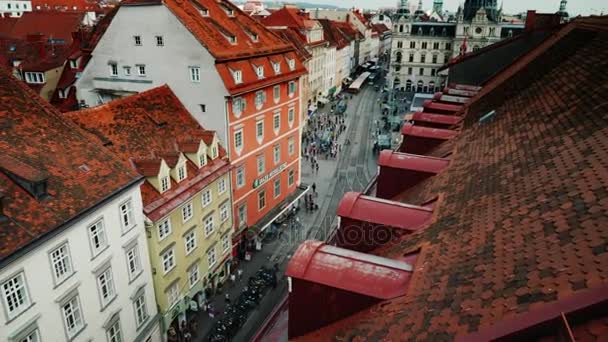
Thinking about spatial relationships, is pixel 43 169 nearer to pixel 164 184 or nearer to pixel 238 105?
pixel 164 184

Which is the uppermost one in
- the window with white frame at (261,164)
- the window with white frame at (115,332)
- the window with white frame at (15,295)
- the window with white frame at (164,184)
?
the window with white frame at (164,184)

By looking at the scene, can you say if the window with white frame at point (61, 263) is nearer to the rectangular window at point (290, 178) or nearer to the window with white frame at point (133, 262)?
the window with white frame at point (133, 262)

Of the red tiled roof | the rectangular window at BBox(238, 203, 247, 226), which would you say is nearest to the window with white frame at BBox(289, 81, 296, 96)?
the red tiled roof

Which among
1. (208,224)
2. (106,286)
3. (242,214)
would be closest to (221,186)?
(208,224)

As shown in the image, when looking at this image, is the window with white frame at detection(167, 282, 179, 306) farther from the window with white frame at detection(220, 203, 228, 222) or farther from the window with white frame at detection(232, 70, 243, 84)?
the window with white frame at detection(232, 70, 243, 84)

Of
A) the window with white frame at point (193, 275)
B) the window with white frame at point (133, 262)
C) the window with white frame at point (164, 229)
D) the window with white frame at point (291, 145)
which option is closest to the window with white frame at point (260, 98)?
the window with white frame at point (291, 145)

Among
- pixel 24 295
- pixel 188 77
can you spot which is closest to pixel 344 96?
pixel 188 77
